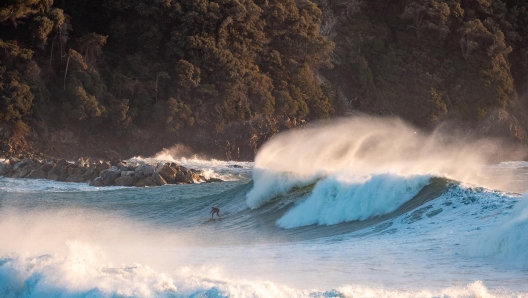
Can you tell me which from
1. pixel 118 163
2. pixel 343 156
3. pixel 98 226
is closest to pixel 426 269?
pixel 98 226

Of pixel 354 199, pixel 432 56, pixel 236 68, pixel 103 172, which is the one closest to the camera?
pixel 354 199

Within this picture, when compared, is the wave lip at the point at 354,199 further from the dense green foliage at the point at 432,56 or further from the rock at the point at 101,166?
the dense green foliage at the point at 432,56


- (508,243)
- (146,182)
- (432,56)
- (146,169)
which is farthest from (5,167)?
(432,56)

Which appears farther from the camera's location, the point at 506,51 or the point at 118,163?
the point at 506,51

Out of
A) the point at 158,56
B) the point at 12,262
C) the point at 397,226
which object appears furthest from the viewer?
the point at 158,56

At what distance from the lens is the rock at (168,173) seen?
32219 mm

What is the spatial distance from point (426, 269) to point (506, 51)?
146 ft

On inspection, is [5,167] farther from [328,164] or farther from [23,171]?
[328,164]

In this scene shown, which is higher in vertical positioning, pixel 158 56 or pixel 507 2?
pixel 507 2

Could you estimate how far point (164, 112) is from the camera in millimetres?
41312

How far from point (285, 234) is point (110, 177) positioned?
15639mm

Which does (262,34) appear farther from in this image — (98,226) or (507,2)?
(98,226)

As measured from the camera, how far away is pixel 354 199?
1778 centimetres

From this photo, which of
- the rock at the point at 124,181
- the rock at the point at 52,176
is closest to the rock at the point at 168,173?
the rock at the point at 124,181
